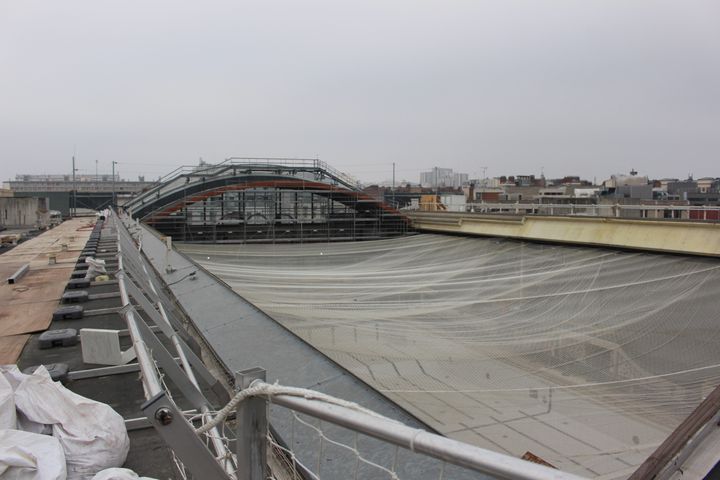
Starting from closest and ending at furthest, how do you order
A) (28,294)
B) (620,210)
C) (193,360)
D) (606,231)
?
(193,360) → (28,294) → (606,231) → (620,210)

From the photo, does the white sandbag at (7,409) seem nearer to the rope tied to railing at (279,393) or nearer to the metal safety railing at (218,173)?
the rope tied to railing at (279,393)

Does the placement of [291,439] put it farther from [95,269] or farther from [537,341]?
[537,341]

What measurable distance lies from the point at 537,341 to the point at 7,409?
7158 millimetres

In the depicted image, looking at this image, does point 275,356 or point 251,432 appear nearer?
point 251,432

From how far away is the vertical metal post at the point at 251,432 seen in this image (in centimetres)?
97

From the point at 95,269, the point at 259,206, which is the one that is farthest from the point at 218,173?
the point at 95,269

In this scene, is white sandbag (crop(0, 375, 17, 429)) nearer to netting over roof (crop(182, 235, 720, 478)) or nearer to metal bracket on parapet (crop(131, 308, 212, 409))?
metal bracket on parapet (crop(131, 308, 212, 409))

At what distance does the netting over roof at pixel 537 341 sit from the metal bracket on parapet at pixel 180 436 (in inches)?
88.5

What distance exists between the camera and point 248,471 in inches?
38.7

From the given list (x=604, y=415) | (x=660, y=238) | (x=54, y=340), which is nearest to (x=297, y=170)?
(x=660, y=238)

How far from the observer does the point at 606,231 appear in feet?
26.7

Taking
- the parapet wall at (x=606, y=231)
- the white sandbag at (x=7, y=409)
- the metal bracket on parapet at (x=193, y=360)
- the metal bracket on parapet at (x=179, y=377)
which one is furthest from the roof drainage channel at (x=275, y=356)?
the parapet wall at (x=606, y=231)

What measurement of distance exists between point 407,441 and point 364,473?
3.03 feet

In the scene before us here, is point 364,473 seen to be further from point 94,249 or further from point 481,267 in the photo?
point 481,267
